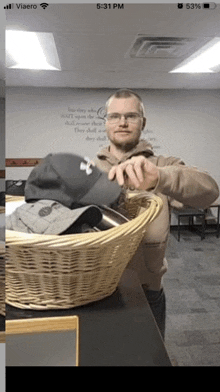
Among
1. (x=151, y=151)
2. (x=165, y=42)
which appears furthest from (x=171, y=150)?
(x=165, y=42)

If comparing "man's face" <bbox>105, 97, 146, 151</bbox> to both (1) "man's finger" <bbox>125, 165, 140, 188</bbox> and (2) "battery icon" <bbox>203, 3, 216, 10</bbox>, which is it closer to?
(1) "man's finger" <bbox>125, 165, 140, 188</bbox>

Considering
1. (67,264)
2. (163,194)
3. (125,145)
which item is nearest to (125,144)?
(125,145)

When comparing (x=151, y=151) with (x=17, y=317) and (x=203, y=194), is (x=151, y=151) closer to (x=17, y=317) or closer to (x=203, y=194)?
(x=203, y=194)

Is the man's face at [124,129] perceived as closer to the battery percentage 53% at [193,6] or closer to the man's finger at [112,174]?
the man's finger at [112,174]

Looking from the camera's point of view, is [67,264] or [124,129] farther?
[124,129]

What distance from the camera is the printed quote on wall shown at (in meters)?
0.49

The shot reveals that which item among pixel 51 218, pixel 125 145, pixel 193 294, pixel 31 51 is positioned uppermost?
pixel 31 51

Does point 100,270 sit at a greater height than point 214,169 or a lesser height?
lesser

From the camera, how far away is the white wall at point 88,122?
483 millimetres

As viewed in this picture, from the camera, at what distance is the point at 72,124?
496mm

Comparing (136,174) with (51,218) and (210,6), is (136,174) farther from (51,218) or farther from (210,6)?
(210,6)

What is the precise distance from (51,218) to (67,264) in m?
0.06

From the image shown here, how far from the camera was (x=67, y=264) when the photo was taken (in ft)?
1.26

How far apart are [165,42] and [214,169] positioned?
0.21 m
